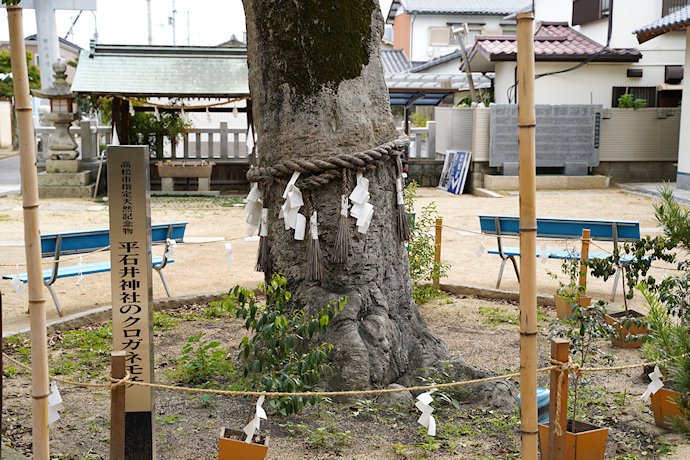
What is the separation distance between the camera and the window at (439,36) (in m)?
35.8

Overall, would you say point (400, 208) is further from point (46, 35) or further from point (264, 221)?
point (46, 35)

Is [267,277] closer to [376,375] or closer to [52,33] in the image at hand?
[376,375]

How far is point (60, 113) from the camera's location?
15.7 metres

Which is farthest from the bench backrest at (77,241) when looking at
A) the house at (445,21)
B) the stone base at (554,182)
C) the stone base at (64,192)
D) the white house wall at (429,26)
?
the white house wall at (429,26)

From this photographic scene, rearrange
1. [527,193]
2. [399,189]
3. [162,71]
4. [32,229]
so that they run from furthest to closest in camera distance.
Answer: [162,71]
[399,189]
[32,229]
[527,193]

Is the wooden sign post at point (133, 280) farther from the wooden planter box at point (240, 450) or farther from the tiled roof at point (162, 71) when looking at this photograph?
the tiled roof at point (162, 71)

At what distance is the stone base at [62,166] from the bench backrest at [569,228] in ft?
37.7

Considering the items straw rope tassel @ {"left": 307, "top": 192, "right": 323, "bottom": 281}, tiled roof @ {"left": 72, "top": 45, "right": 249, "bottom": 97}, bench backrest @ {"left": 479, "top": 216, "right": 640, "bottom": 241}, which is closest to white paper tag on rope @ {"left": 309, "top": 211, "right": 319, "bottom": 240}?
straw rope tassel @ {"left": 307, "top": 192, "right": 323, "bottom": 281}

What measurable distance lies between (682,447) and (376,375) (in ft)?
5.80

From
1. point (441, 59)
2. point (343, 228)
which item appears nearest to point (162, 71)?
point (343, 228)

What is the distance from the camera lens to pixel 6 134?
36562 millimetres

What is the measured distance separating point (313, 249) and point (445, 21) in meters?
33.6

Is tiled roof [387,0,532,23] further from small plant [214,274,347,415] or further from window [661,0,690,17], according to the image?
small plant [214,274,347,415]

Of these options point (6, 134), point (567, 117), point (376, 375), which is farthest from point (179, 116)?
point (6, 134)
